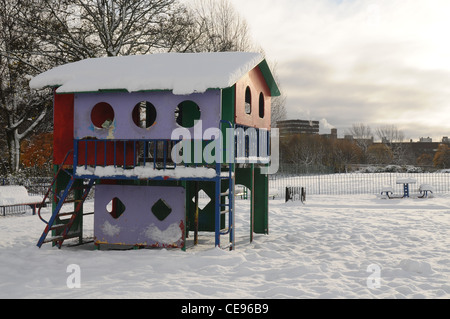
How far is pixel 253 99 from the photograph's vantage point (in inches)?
412

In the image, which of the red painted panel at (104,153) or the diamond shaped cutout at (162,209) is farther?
the diamond shaped cutout at (162,209)

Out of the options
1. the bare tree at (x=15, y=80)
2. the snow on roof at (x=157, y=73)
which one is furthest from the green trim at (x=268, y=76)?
the bare tree at (x=15, y=80)

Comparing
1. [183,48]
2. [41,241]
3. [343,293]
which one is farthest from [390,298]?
[183,48]

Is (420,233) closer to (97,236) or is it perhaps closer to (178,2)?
(97,236)

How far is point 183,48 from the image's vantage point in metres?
23.3

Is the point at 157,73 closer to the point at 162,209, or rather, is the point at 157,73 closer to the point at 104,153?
the point at 104,153

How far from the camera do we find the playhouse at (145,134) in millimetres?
8711

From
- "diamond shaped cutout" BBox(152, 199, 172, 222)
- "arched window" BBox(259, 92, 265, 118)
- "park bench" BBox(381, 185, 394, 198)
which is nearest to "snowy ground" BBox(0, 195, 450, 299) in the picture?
"diamond shaped cutout" BBox(152, 199, 172, 222)

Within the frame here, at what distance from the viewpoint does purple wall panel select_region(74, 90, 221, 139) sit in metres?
8.68

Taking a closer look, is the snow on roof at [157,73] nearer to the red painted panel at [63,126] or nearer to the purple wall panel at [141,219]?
the red painted panel at [63,126]

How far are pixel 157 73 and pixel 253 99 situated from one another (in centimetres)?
253

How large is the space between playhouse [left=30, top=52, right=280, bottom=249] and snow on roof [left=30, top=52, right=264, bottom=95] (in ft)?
0.07

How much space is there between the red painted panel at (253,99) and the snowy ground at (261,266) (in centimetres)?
286

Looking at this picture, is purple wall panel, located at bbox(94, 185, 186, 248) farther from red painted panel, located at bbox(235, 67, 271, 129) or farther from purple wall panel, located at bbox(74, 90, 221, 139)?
red painted panel, located at bbox(235, 67, 271, 129)
